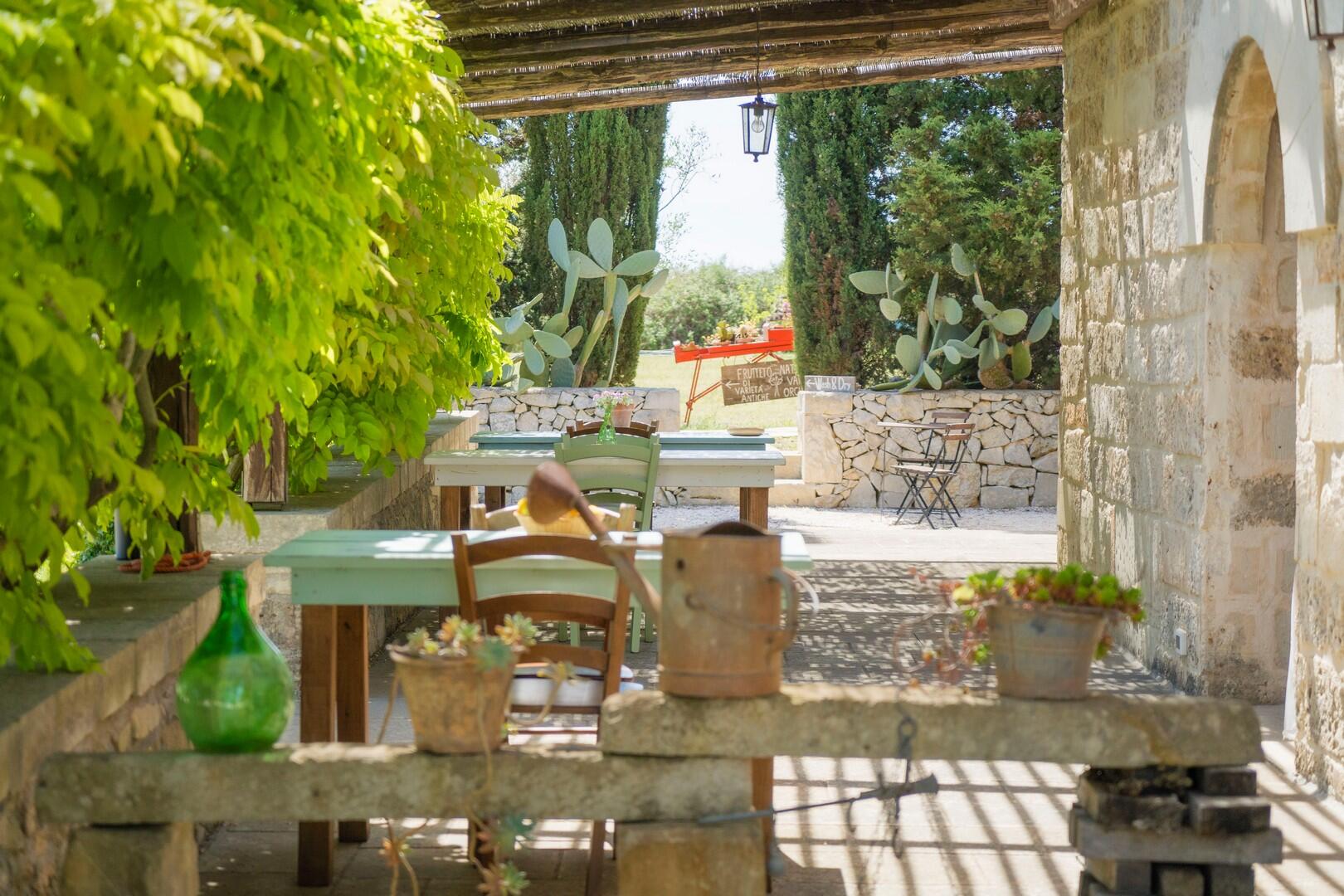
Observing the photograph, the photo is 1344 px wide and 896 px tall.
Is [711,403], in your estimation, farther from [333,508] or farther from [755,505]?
[333,508]

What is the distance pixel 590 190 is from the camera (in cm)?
1299

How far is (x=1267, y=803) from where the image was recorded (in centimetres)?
233

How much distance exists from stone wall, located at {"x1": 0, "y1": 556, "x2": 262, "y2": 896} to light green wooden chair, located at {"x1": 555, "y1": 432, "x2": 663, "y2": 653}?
1892mm

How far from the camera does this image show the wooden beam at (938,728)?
7.44ft

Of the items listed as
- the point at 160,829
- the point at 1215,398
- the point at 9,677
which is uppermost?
the point at 1215,398

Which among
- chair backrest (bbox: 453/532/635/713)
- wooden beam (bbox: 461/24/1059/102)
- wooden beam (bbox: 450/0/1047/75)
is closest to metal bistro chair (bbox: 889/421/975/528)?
wooden beam (bbox: 461/24/1059/102)

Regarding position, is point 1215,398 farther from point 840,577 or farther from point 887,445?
point 887,445

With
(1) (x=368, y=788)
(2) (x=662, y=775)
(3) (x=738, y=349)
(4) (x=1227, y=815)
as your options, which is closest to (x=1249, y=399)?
(4) (x=1227, y=815)

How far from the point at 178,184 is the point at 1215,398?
144 inches

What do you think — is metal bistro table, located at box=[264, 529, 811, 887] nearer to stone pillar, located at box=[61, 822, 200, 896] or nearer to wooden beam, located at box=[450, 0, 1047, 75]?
stone pillar, located at box=[61, 822, 200, 896]

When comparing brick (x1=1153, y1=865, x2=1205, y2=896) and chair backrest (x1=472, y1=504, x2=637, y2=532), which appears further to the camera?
chair backrest (x1=472, y1=504, x2=637, y2=532)

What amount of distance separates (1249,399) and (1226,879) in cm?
280

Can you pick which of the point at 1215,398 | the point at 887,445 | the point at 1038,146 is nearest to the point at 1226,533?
the point at 1215,398

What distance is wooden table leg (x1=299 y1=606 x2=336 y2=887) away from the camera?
317cm
